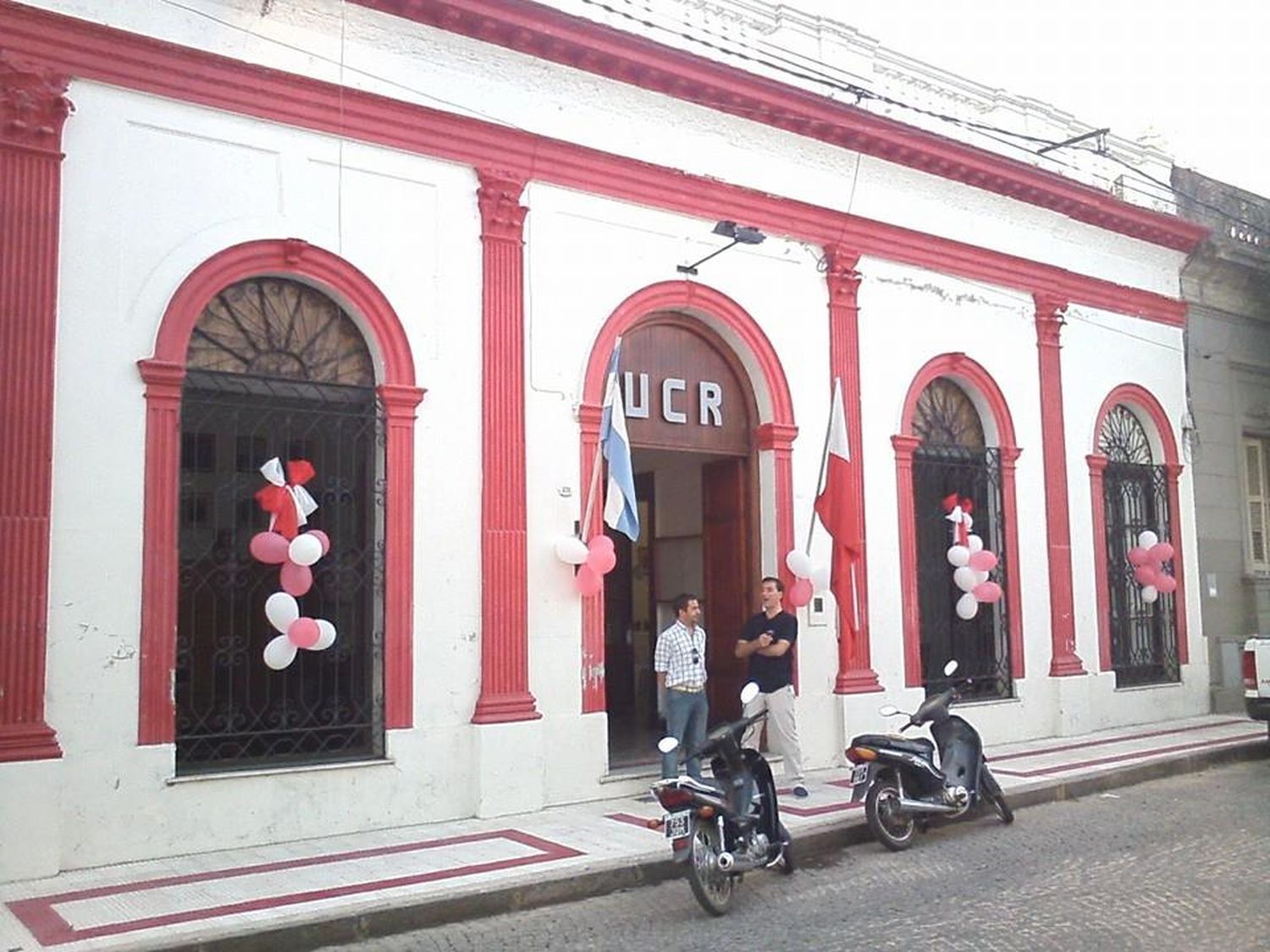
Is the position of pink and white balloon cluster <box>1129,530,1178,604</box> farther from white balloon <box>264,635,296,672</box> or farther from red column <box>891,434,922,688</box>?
white balloon <box>264,635,296,672</box>

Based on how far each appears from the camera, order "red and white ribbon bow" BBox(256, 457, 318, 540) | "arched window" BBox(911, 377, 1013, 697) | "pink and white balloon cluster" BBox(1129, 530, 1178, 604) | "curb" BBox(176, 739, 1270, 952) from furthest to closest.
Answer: "pink and white balloon cluster" BBox(1129, 530, 1178, 604) → "arched window" BBox(911, 377, 1013, 697) → "red and white ribbon bow" BBox(256, 457, 318, 540) → "curb" BBox(176, 739, 1270, 952)

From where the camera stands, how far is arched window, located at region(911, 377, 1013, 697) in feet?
42.3

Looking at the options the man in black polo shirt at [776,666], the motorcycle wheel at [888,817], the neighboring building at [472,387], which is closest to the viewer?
the neighboring building at [472,387]

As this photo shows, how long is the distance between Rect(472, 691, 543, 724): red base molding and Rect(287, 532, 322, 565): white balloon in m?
1.85

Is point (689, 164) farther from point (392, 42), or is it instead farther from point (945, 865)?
point (945, 865)

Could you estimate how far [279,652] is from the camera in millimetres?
8125

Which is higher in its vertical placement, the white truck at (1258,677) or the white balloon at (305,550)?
the white balloon at (305,550)

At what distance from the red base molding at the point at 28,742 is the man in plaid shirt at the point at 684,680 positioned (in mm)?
4306

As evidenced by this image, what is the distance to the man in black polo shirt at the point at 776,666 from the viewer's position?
32.6 feet

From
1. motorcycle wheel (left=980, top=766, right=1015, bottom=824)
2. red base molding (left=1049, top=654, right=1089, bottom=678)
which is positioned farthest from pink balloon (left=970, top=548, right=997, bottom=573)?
motorcycle wheel (left=980, top=766, right=1015, bottom=824)

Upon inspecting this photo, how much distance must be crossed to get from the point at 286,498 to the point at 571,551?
2.38 meters

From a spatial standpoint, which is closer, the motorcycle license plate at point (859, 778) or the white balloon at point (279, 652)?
the white balloon at point (279, 652)

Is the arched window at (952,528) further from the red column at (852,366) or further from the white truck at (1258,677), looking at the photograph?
the white truck at (1258,677)

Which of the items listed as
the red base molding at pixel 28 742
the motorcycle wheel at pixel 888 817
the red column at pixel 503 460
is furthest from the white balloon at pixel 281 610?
the motorcycle wheel at pixel 888 817
